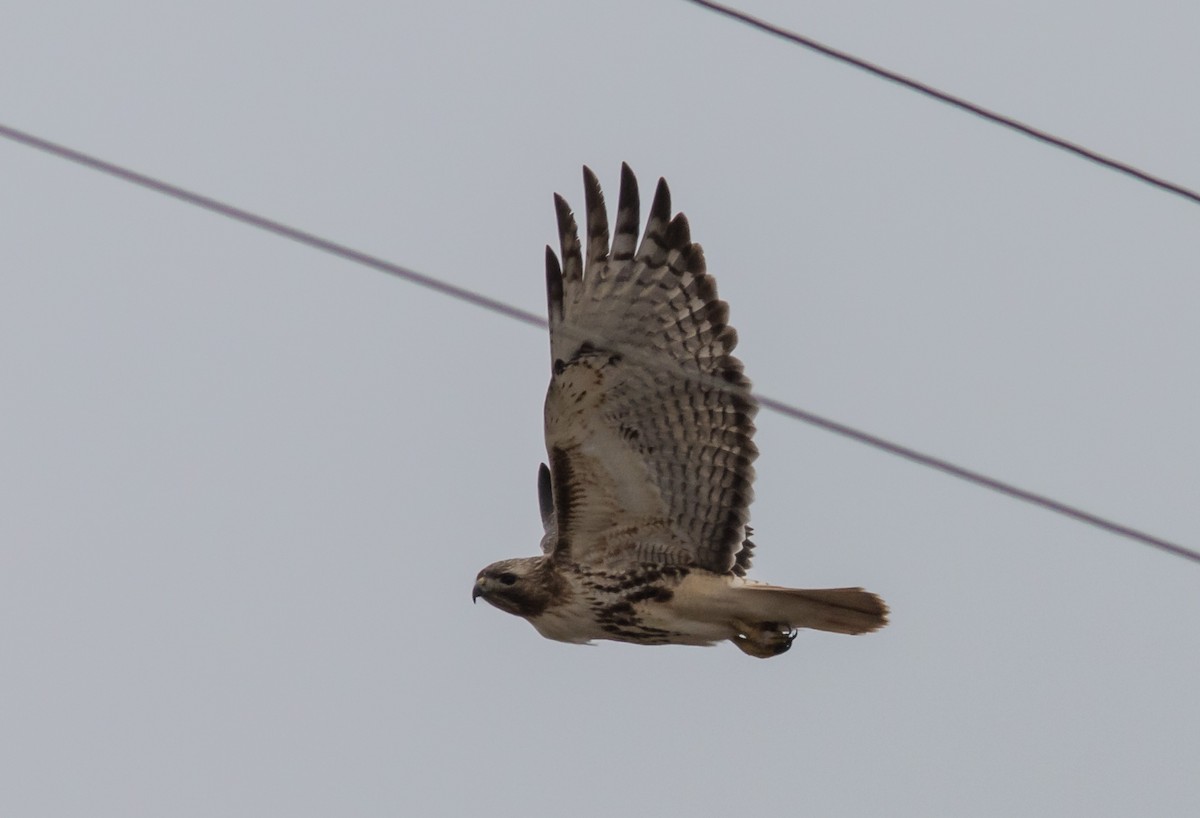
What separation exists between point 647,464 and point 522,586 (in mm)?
728

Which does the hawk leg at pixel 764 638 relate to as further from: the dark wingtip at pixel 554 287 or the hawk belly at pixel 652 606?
the dark wingtip at pixel 554 287

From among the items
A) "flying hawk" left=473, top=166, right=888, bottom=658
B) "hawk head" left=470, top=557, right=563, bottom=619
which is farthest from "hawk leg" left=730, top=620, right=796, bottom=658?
"hawk head" left=470, top=557, right=563, bottom=619

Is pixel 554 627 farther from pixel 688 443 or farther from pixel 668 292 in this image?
pixel 668 292

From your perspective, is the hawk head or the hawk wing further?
the hawk head

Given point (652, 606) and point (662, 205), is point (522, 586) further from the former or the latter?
point (662, 205)

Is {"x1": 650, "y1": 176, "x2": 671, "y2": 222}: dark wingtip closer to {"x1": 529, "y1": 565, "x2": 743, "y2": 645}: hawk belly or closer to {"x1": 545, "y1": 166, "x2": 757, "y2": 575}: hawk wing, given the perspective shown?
{"x1": 545, "y1": 166, "x2": 757, "y2": 575}: hawk wing

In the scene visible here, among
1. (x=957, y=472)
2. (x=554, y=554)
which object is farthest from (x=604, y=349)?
(x=957, y=472)

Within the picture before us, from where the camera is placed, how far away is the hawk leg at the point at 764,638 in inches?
313

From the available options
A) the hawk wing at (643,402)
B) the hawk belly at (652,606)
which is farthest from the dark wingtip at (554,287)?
the hawk belly at (652,606)

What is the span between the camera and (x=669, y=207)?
7.71 m

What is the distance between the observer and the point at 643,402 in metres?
7.77

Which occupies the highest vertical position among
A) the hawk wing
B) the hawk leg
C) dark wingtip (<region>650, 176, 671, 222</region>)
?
dark wingtip (<region>650, 176, 671, 222</region>)

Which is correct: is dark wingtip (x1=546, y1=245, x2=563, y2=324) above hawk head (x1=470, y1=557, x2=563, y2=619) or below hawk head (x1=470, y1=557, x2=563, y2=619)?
above

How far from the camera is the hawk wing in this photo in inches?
299
